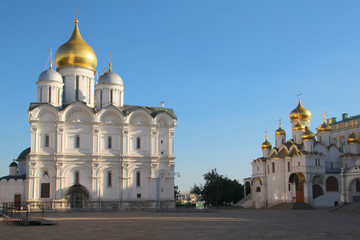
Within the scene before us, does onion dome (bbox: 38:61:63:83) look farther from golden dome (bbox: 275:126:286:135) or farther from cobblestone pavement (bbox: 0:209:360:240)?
golden dome (bbox: 275:126:286:135)

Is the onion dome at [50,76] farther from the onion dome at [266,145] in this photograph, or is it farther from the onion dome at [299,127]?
the onion dome at [299,127]

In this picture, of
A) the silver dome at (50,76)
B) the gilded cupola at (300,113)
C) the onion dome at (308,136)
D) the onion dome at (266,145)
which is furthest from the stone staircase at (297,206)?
the silver dome at (50,76)

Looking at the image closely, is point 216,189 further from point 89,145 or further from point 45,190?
point 45,190

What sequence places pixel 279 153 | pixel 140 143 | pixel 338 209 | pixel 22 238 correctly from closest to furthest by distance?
pixel 22 238 < pixel 338 209 < pixel 140 143 < pixel 279 153

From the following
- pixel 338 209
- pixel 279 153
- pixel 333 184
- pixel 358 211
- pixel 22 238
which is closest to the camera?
pixel 22 238

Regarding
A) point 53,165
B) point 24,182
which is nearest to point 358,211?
point 53,165

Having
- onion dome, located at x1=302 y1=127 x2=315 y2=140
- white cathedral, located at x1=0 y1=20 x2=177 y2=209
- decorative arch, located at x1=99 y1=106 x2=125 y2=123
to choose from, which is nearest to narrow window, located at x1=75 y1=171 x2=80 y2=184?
white cathedral, located at x1=0 y1=20 x2=177 y2=209

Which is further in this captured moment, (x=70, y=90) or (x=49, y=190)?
(x=70, y=90)

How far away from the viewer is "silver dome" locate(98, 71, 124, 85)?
4266 centimetres

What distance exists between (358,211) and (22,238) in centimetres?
2658

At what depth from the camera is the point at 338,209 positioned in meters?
35.2

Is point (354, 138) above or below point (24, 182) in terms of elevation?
above

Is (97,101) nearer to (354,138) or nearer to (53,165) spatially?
(53,165)

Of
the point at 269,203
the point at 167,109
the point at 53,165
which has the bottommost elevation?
the point at 269,203
